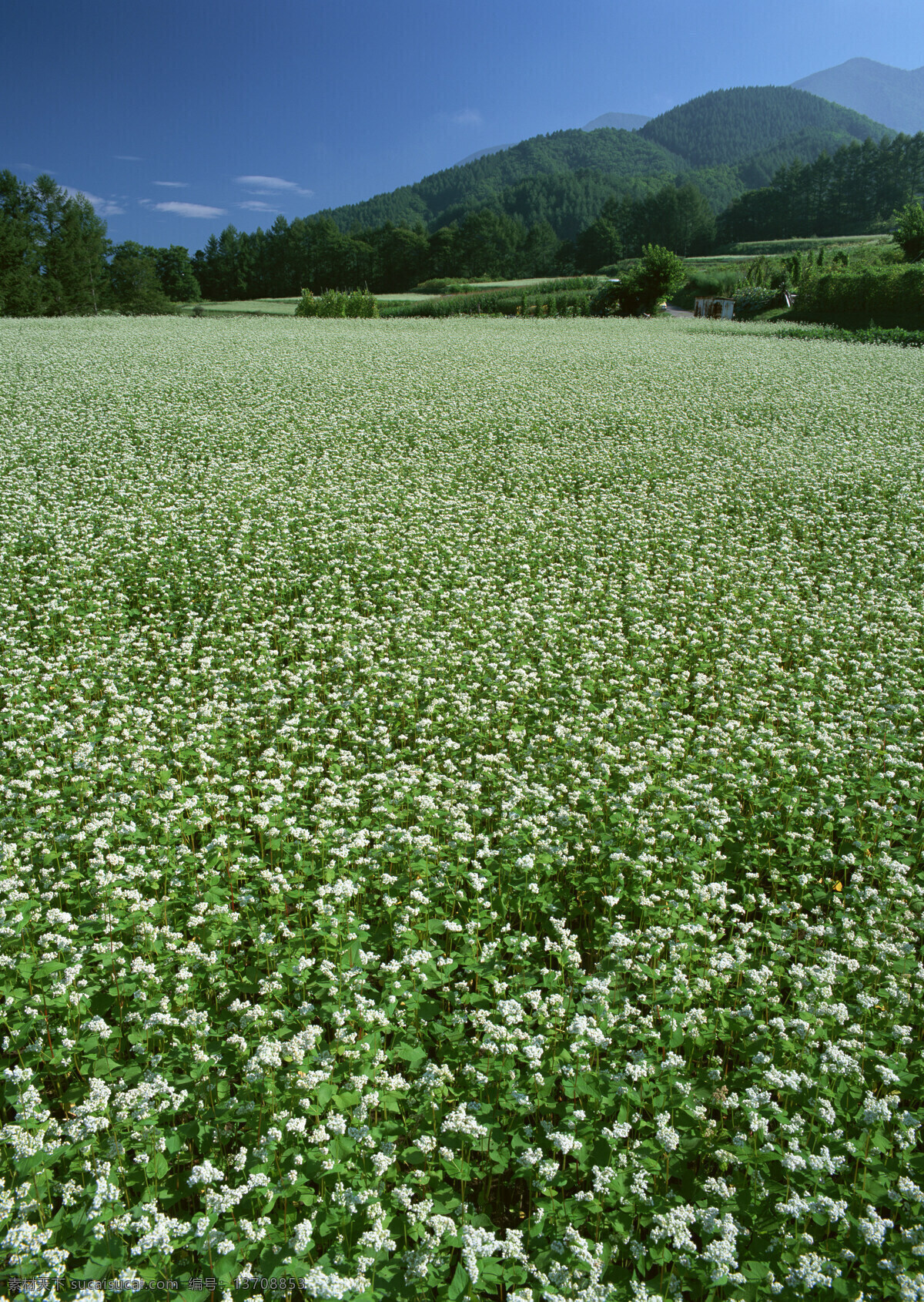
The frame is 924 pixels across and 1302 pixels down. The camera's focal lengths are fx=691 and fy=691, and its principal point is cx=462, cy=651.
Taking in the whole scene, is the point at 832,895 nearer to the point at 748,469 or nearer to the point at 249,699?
the point at 249,699

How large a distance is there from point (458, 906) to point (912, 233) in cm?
6015

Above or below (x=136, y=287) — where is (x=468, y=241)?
above

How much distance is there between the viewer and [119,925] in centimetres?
388

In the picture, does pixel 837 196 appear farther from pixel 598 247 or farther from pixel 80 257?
pixel 80 257

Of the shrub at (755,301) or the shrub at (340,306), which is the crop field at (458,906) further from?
the shrub at (755,301)

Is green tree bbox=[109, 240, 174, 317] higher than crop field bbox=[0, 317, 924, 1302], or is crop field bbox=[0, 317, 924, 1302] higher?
green tree bbox=[109, 240, 174, 317]

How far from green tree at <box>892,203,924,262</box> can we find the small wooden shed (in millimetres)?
12249

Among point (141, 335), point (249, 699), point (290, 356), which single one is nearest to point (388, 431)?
point (249, 699)

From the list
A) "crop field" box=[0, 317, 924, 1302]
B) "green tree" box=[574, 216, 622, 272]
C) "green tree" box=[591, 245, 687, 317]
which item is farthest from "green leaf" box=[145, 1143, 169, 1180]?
"green tree" box=[574, 216, 622, 272]

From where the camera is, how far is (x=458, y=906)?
14.6 ft

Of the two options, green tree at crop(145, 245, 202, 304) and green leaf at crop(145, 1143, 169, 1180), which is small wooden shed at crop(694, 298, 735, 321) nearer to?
green leaf at crop(145, 1143, 169, 1180)

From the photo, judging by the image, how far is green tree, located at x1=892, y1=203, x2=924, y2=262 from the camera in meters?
46.7

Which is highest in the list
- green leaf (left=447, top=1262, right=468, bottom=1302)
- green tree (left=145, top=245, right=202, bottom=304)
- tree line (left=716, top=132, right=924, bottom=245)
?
tree line (left=716, top=132, right=924, bottom=245)

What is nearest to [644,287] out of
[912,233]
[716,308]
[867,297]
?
[716,308]
